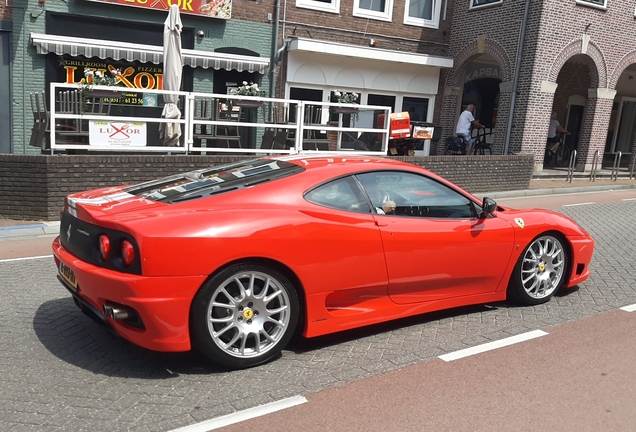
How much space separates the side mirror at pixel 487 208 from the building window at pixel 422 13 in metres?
15.3

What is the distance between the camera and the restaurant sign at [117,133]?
32.8 feet

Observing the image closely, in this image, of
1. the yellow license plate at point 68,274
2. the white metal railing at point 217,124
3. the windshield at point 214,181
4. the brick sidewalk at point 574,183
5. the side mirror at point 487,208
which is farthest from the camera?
the brick sidewalk at point 574,183

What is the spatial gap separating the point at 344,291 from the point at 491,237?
59.3 inches

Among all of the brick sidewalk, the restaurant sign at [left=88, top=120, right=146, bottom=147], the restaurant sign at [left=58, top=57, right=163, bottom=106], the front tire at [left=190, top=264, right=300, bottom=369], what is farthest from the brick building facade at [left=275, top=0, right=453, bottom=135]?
the front tire at [left=190, top=264, right=300, bottom=369]

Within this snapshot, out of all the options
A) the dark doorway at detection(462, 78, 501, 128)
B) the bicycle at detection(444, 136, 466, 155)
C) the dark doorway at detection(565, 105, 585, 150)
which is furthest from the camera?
the dark doorway at detection(565, 105, 585, 150)

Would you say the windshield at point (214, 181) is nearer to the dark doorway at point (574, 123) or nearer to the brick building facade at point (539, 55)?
the brick building facade at point (539, 55)

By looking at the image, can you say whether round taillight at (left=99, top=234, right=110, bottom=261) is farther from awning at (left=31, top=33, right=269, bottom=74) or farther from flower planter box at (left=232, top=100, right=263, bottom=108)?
awning at (left=31, top=33, right=269, bottom=74)

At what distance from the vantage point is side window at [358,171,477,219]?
4613mm

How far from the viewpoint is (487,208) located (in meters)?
4.97

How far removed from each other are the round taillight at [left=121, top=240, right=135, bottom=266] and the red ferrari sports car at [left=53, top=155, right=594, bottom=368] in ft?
0.04

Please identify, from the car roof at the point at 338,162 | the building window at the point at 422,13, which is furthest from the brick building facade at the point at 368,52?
the car roof at the point at 338,162

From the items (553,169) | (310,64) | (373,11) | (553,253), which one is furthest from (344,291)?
(553,169)

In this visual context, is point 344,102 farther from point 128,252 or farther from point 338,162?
point 128,252

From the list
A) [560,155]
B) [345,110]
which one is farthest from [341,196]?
[560,155]
